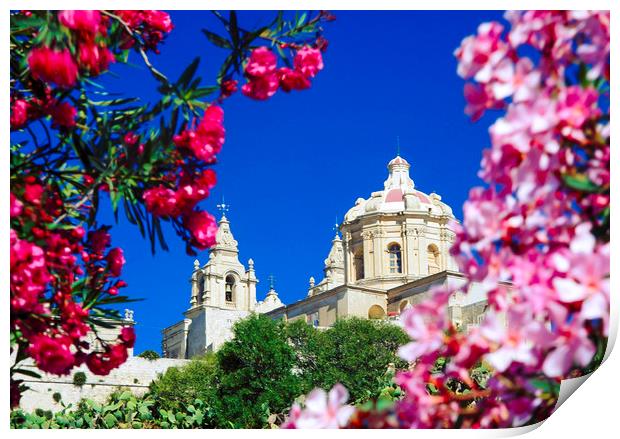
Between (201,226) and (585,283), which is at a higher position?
(201,226)

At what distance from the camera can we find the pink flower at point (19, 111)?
11.3 feet

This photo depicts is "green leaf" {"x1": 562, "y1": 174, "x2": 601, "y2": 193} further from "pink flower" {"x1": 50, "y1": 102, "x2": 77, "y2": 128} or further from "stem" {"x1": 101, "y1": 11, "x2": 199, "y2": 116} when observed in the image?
"pink flower" {"x1": 50, "y1": 102, "x2": 77, "y2": 128}

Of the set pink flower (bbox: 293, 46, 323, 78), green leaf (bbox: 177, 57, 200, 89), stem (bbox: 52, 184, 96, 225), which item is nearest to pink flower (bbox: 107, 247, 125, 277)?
stem (bbox: 52, 184, 96, 225)

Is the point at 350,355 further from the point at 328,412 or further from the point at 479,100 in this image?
the point at 479,100

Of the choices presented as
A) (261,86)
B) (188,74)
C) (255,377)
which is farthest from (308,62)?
(255,377)

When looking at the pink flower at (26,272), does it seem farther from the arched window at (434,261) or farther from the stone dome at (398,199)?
the arched window at (434,261)

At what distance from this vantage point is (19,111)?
3447 millimetres

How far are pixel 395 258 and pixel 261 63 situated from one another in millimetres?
9029

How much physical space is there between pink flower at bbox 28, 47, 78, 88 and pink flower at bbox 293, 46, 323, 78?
2.79 feet

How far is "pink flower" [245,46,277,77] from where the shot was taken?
346 centimetres

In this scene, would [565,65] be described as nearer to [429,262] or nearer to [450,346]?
[450,346]

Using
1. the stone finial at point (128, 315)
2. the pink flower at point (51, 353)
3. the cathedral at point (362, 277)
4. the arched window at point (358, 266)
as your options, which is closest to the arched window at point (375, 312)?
the cathedral at point (362, 277)

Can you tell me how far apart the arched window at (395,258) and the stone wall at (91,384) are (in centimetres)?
286

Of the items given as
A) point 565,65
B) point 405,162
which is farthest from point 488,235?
point 405,162
